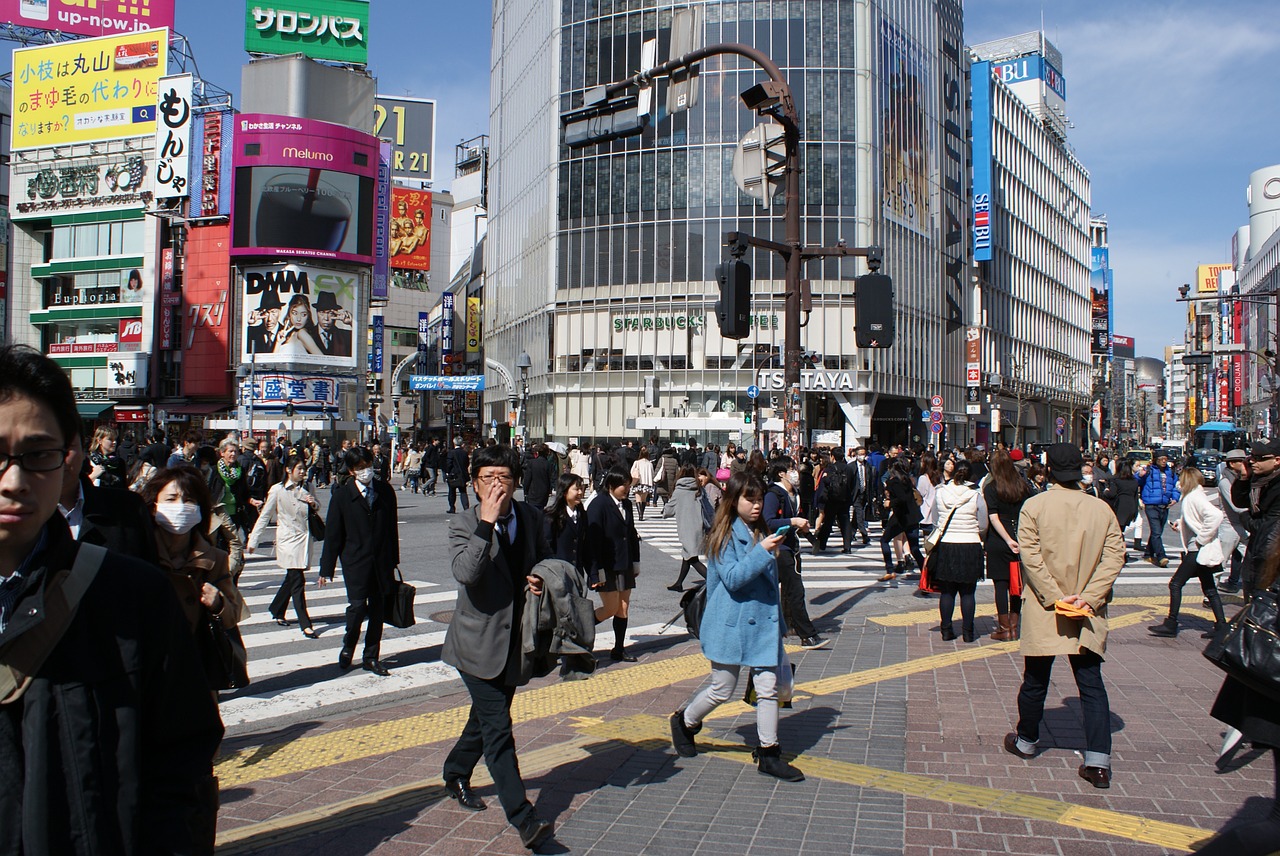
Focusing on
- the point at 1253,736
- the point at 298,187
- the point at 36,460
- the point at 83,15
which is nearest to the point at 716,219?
the point at 298,187

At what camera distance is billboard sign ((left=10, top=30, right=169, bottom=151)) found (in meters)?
61.1

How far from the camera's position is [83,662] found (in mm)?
1831

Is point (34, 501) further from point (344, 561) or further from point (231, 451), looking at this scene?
point (231, 451)

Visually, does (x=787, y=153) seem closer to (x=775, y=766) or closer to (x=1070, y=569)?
(x=1070, y=569)

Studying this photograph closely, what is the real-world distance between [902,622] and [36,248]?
71739mm

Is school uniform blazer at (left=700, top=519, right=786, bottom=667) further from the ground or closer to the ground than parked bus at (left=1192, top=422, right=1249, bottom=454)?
closer to the ground

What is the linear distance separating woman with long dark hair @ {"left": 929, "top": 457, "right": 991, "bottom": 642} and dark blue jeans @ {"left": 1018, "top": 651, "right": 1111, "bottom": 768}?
12.0ft

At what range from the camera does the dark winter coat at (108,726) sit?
178cm

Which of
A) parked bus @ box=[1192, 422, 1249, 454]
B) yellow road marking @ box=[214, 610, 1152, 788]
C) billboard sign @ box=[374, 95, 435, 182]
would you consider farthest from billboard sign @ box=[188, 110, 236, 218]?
parked bus @ box=[1192, 422, 1249, 454]

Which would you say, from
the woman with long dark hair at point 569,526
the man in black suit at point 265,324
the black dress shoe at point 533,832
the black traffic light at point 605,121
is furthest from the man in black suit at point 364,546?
the man in black suit at point 265,324

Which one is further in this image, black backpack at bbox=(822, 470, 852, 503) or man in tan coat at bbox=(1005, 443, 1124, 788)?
black backpack at bbox=(822, 470, 852, 503)

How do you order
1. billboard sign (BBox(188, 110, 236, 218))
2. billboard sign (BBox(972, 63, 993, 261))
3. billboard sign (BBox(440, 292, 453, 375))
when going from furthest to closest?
1. billboard sign (BBox(440, 292, 453, 375))
2. billboard sign (BBox(972, 63, 993, 261))
3. billboard sign (BBox(188, 110, 236, 218))

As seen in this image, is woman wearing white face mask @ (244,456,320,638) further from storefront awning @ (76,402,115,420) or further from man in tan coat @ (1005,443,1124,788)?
storefront awning @ (76,402,115,420)

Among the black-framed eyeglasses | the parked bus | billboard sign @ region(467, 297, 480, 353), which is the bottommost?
the black-framed eyeglasses
